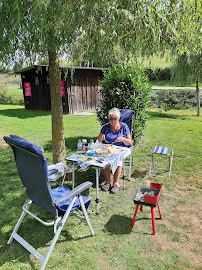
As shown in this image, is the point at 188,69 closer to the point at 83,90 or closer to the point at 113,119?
the point at 83,90

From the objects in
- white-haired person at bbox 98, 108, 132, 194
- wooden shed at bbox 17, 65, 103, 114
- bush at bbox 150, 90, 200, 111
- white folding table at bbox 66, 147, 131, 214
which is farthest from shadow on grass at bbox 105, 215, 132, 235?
bush at bbox 150, 90, 200, 111

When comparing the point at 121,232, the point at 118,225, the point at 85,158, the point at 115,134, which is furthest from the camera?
the point at 115,134

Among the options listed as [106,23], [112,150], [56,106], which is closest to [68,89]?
[56,106]

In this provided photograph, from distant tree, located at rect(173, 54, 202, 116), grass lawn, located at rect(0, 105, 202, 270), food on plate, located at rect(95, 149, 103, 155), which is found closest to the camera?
grass lawn, located at rect(0, 105, 202, 270)

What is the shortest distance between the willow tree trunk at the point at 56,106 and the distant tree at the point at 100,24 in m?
0.38

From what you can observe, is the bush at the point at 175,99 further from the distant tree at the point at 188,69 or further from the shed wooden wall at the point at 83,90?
the shed wooden wall at the point at 83,90

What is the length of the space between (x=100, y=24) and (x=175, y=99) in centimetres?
1362

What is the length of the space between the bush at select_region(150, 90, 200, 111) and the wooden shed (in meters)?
4.60

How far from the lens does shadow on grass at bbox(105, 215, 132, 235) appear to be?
276 centimetres

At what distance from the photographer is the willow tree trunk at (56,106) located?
148 inches

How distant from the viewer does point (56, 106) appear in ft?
12.7

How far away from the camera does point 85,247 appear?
2.49 metres

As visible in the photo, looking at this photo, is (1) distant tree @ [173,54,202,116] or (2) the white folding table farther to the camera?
(1) distant tree @ [173,54,202,116]

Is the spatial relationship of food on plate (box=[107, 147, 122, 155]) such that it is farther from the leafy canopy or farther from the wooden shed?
the wooden shed
